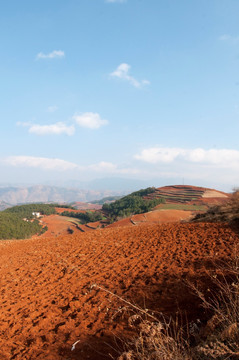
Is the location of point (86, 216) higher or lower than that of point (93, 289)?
lower

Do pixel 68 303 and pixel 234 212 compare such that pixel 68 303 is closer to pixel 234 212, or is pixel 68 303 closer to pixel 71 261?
pixel 71 261

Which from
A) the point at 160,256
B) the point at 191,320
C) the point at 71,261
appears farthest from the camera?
the point at 71,261

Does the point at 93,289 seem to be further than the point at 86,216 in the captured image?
No

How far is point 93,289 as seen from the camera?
17.4ft

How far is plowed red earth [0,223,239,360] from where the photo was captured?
3.52 metres

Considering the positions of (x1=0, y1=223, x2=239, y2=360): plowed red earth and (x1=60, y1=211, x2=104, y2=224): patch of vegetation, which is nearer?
(x1=0, y1=223, x2=239, y2=360): plowed red earth

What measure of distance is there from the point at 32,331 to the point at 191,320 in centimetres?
298

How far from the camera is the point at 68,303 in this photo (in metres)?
4.83

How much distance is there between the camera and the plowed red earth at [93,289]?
139 inches

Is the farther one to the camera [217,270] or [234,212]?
[234,212]

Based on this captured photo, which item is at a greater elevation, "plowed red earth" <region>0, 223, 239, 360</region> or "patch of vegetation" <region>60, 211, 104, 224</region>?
"plowed red earth" <region>0, 223, 239, 360</region>

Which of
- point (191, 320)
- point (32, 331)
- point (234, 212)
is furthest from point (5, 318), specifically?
point (234, 212)

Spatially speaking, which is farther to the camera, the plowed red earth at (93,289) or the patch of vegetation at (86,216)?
the patch of vegetation at (86,216)

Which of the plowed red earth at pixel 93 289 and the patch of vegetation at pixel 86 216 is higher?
the plowed red earth at pixel 93 289
